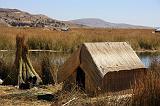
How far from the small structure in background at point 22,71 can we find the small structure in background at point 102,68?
1274 millimetres

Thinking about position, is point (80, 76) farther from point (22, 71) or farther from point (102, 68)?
point (22, 71)

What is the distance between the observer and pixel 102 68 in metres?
7.84

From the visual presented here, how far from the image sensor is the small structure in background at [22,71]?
9.91m

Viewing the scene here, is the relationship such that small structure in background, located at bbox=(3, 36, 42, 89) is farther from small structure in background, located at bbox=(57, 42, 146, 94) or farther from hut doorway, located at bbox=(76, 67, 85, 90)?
hut doorway, located at bbox=(76, 67, 85, 90)

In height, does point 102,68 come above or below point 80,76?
above

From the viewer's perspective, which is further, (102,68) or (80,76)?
(80,76)

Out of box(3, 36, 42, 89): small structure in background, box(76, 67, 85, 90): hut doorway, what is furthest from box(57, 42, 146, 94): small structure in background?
box(3, 36, 42, 89): small structure in background

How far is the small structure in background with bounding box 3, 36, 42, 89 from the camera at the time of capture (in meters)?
9.91

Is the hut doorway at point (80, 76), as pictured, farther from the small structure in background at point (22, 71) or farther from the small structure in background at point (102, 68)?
the small structure in background at point (22, 71)

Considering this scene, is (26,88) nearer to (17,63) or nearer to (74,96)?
(17,63)

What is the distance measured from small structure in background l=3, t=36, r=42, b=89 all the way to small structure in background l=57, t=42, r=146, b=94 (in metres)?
1.27

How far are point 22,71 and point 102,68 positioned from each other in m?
2.83

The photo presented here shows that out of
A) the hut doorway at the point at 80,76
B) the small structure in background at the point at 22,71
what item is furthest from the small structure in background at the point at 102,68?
the small structure in background at the point at 22,71

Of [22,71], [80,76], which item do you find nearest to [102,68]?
[80,76]
